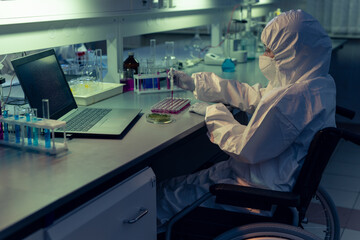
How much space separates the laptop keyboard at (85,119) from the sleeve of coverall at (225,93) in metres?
0.45

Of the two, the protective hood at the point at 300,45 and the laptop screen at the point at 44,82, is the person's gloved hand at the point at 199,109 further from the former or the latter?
the laptop screen at the point at 44,82

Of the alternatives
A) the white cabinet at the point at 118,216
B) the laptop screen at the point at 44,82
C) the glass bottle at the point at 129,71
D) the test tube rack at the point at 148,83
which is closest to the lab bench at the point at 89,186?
the white cabinet at the point at 118,216

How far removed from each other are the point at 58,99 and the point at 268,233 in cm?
87

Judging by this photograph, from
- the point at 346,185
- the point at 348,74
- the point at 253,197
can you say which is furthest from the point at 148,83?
the point at 348,74

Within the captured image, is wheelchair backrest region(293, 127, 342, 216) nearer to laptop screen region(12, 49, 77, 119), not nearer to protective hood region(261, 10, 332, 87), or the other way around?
protective hood region(261, 10, 332, 87)

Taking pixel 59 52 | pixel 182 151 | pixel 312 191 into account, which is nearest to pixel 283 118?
pixel 312 191

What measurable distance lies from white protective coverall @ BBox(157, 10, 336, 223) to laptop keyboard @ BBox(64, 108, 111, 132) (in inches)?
14.2

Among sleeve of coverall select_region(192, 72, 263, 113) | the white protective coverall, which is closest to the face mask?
the white protective coverall

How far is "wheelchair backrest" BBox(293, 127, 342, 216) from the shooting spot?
143cm

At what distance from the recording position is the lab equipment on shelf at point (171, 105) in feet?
6.20

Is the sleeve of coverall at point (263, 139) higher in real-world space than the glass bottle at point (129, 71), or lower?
lower

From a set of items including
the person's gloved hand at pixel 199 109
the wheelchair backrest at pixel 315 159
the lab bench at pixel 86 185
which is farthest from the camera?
the person's gloved hand at pixel 199 109

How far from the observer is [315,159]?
1456 millimetres

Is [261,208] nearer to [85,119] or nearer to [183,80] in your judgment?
[85,119]
